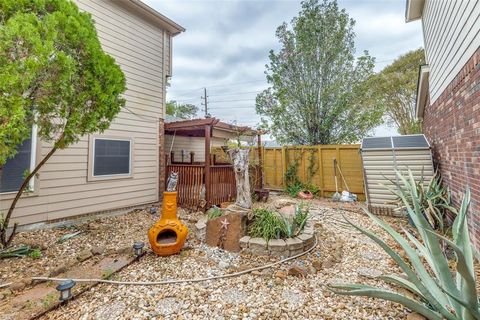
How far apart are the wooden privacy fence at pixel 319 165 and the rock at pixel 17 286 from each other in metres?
7.67

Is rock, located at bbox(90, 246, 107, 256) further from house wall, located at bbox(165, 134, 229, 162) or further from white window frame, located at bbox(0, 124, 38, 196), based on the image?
house wall, located at bbox(165, 134, 229, 162)

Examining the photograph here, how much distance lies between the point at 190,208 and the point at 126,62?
423cm

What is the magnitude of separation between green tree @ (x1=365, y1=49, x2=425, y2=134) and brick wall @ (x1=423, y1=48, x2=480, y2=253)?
35.3 feet

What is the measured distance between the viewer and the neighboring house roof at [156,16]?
18.7 feet

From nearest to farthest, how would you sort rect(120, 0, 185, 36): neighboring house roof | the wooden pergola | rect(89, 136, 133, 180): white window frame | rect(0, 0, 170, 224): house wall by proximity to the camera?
rect(0, 0, 170, 224): house wall
rect(89, 136, 133, 180): white window frame
the wooden pergola
rect(120, 0, 185, 36): neighboring house roof

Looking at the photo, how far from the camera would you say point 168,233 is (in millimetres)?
3396

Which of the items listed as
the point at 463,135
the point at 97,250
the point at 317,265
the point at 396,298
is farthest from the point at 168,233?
the point at 463,135

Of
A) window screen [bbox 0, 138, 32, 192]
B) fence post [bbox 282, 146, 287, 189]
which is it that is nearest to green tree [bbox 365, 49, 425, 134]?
fence post [bbox 282, 146, 287, 189]

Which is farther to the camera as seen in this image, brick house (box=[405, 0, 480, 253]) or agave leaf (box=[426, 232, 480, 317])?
brick house (box=[405, 0, 480, 253])

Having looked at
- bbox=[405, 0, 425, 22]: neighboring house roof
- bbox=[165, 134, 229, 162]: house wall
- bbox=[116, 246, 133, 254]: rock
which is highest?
bbox=[405, 0, 425, 22]: neighboring house roof

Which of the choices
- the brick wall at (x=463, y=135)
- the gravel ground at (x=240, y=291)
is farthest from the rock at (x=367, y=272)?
the brick wall at (x=463, y=135)

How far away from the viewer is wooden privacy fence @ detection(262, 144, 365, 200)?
738cm

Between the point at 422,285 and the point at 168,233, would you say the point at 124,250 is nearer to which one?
the point at 168,233

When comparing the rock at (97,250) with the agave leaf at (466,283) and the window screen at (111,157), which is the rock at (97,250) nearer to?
the window screen at (111,157)
